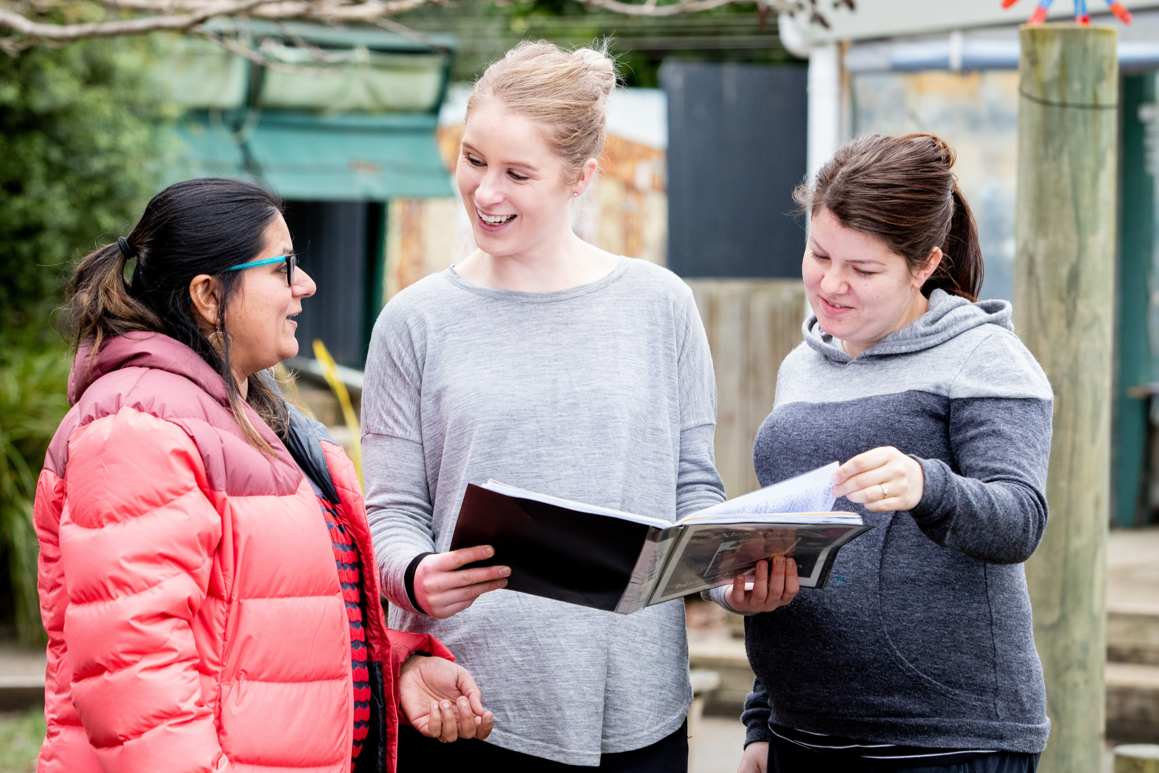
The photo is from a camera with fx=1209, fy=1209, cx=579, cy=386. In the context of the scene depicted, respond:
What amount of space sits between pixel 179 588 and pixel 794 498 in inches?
34.9

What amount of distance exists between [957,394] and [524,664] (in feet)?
2.78

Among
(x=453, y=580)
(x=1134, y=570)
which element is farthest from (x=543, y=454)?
(x=1134, y=570)

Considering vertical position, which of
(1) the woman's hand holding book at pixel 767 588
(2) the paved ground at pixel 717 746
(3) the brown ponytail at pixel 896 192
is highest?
(3) the brown ponytail at pixel 896 192

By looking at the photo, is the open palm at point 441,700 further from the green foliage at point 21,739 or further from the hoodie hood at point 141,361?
the green foliage at point 21,739

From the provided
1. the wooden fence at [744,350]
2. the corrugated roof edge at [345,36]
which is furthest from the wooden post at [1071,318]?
the corrugated roof edge at [345,36]

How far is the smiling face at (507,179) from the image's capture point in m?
2.01

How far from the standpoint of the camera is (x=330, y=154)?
11.7m

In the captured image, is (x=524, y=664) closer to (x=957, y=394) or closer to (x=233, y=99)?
(x=957, y=394)

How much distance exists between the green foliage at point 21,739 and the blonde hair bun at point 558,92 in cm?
356

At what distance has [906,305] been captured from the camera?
2062mm

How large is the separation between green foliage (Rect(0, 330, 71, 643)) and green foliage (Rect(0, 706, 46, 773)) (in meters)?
0.71

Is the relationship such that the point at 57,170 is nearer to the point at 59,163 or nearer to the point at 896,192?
the point at 59,163

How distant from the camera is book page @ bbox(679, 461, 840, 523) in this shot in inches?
70.4

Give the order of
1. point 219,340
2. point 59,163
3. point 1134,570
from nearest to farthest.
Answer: point 219,340 < point 1134,570 < point 59,163
